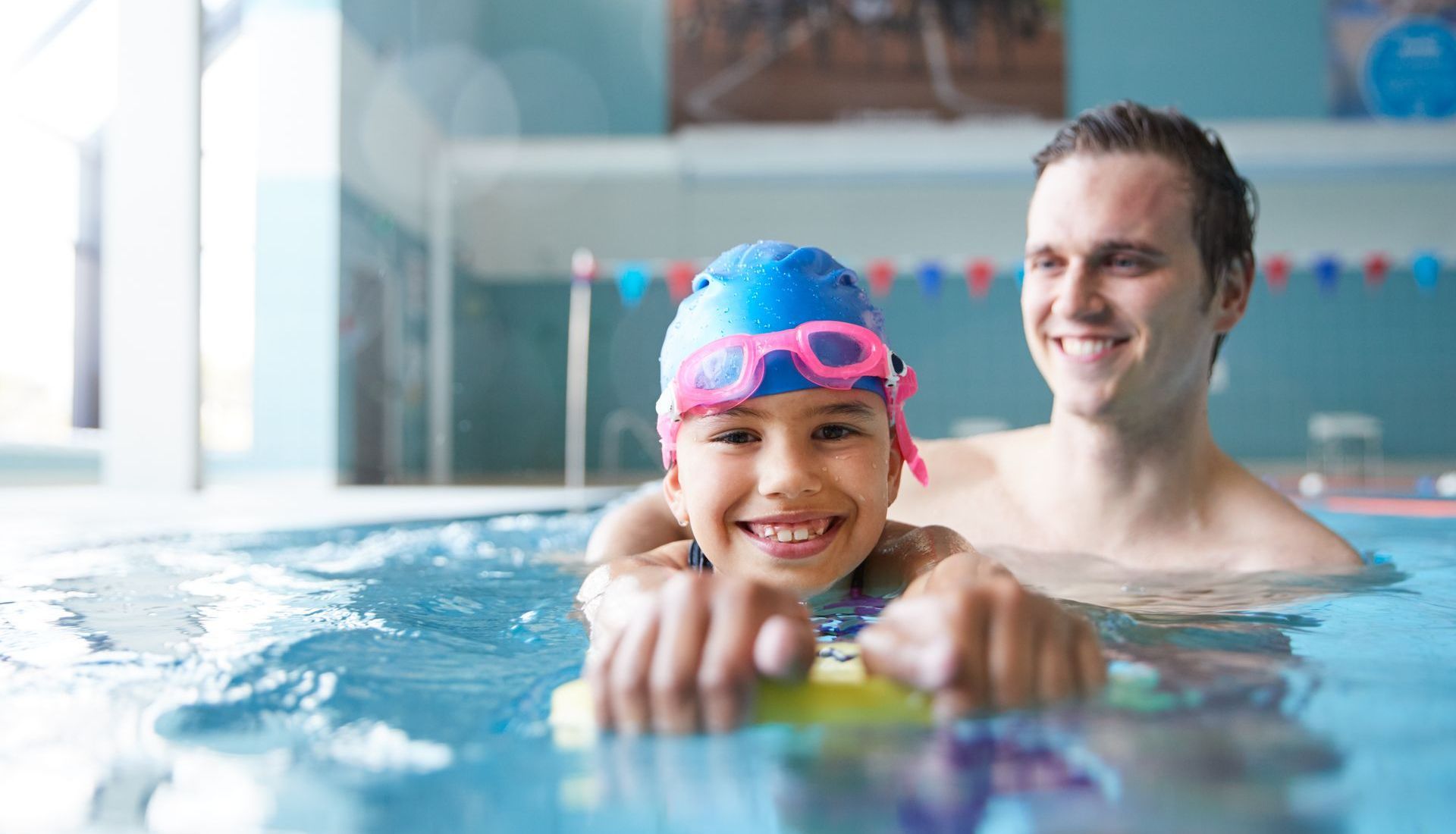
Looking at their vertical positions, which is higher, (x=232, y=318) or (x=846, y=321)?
(x=232, y=318)

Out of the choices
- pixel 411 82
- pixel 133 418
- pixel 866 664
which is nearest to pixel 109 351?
pixel 133 418

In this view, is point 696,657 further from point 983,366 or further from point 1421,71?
point 1421,71

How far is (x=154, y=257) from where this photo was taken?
7.79m

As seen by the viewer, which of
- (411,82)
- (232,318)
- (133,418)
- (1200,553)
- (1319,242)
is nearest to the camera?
(1200,553)

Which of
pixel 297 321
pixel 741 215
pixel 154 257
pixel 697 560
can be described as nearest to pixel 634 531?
pixel 697 560

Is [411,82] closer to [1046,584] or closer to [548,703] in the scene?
[1046,584]

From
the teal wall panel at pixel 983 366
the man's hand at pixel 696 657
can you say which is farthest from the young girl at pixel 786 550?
the teal wall panel at pixel 983 366

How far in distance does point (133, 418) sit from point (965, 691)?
781cm

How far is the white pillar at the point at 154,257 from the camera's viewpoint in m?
7.76

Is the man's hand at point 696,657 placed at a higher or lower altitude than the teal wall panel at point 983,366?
lower

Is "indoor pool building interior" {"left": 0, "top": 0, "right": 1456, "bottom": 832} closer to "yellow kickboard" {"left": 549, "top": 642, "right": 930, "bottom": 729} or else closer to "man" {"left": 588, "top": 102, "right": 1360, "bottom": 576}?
"yellow kickboard" {"left": 549, "top": 642, "right": 930, "bottom": 729}

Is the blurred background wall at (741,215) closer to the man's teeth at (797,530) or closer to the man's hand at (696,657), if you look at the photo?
the man's teeth at (797,530)

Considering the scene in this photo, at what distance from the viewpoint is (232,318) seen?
10.9 m

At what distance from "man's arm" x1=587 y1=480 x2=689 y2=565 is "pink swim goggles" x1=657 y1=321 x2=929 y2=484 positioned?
94 cm
